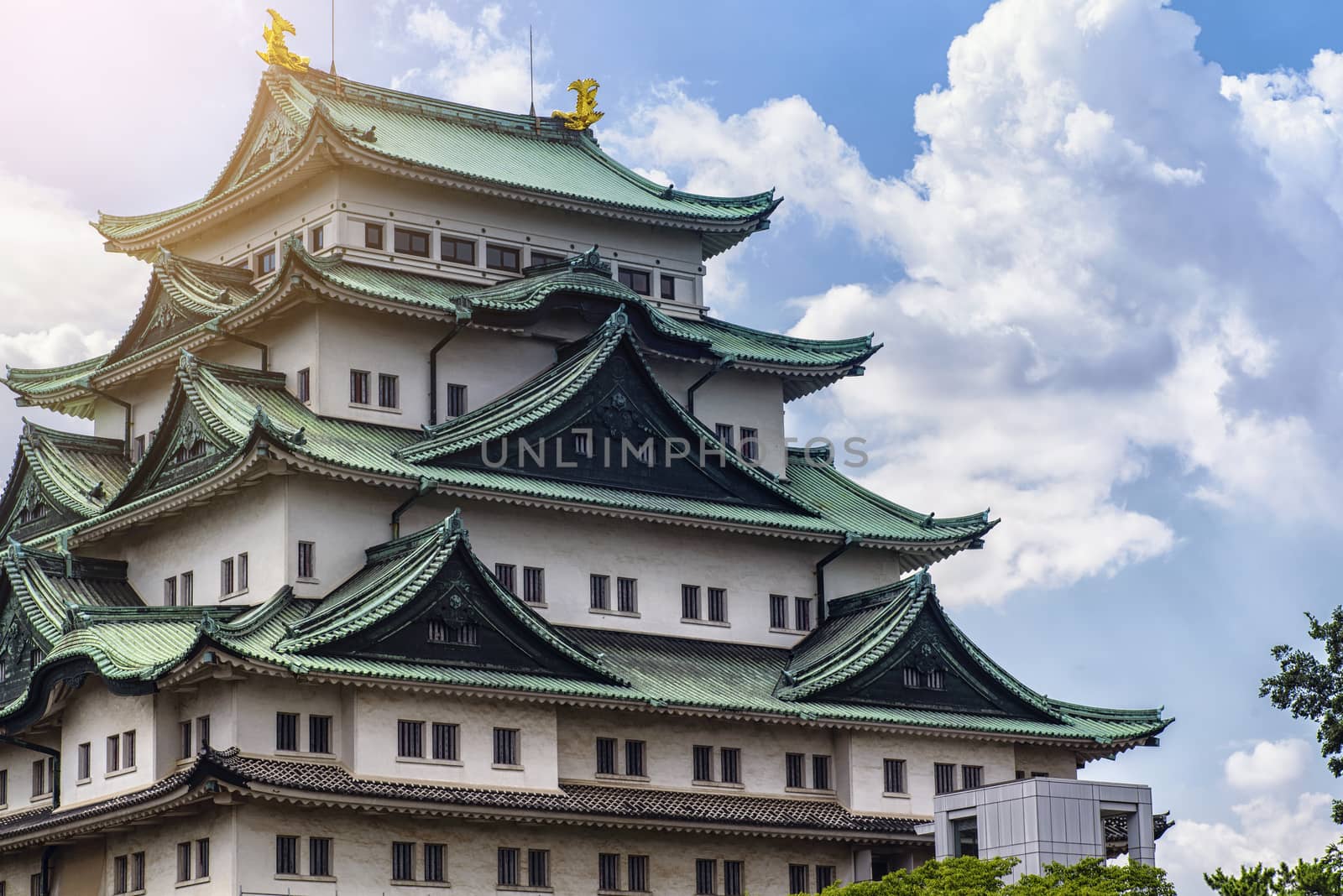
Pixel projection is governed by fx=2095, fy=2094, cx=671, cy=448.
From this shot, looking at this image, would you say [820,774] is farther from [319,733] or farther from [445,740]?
[319,733]

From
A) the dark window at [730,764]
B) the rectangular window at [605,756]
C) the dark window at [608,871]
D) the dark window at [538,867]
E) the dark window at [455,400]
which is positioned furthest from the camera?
the dark window at [455,400]

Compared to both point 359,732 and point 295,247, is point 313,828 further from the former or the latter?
point 295,247

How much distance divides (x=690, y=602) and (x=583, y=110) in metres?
19.0

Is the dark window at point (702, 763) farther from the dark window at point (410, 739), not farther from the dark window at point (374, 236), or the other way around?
the dark window at point (374, 236)

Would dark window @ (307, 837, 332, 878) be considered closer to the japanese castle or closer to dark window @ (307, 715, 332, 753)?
the japanese castle

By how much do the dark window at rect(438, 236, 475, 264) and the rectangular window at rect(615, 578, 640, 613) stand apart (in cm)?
1074

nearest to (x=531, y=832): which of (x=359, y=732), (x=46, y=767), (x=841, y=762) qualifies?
(x=359, y=732)

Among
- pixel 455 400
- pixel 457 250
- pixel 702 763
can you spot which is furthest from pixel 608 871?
pixel 457 250

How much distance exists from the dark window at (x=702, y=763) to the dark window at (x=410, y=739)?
7895 millimetres

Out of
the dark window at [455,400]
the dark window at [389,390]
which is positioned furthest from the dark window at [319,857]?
the dark window at [455,400]

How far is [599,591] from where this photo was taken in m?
55.4

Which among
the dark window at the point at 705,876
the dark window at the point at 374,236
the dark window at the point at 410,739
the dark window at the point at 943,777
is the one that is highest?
the dark window at the point at 374,236

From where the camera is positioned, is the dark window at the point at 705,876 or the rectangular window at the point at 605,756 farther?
the rectangular window at the point at 605,756

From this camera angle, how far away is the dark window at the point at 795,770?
5466cm
